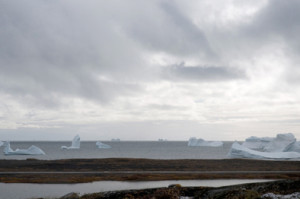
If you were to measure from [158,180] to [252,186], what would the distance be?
Answer: 20.0 m

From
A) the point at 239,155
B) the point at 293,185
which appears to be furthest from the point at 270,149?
the point at 293,185

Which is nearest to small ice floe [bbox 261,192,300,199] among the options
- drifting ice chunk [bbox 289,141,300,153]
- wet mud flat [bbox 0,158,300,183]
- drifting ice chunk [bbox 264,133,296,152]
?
wet mud flat [bbox 0,158,300,183]

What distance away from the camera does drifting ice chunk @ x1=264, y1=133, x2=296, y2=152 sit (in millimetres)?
91113

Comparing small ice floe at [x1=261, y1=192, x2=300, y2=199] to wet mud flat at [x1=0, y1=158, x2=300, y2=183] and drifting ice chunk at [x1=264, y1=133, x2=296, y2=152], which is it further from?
drifting ice chunk at [x1=264, y1=133, x2=296, y2=152]

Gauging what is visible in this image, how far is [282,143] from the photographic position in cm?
10056

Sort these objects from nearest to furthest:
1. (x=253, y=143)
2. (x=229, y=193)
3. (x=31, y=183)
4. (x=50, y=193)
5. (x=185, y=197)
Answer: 1. (x=229, y=193)
2. (x=185, y=197)
3. (x=50, y=193)
4. (x=31, y=183)
5. (x=253, y=143)

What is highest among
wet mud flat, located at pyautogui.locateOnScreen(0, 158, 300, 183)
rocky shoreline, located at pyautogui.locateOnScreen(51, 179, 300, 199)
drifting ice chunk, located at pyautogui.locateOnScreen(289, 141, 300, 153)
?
drifting ice chunk, located at pyautogui.locateOnScreen(289, 141, 300, 153)

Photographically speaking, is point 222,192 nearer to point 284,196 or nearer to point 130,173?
point 284,196

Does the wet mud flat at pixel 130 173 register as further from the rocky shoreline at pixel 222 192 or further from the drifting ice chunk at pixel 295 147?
the drifting ice chunk at pixel 295 147

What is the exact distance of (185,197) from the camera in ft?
48.2

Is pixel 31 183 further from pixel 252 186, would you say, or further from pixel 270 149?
pixel 270 149

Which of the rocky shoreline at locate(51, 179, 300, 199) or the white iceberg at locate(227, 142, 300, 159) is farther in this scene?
the white iceberg at locate(227, 142, 300, 159)

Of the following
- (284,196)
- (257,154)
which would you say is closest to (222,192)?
(284,196)

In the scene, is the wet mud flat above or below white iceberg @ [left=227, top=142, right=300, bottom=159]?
below
